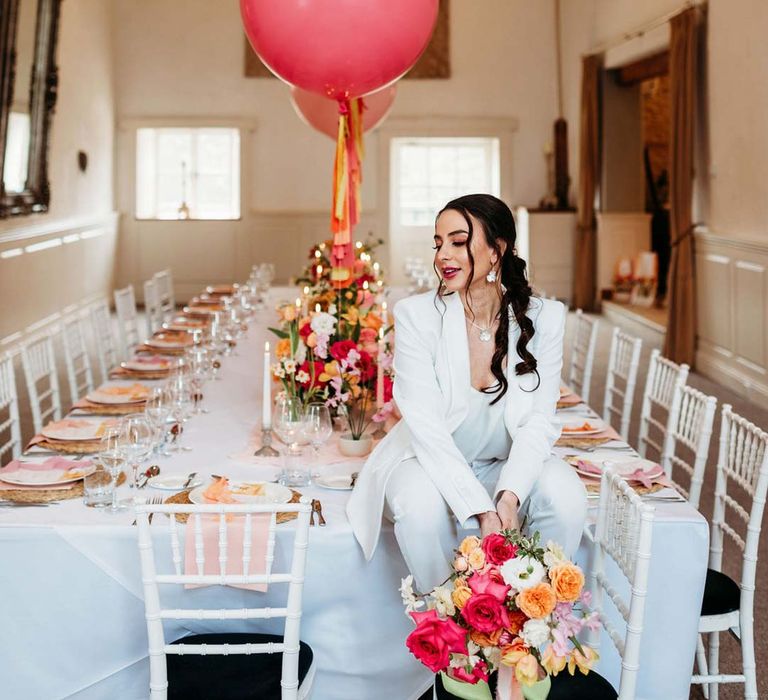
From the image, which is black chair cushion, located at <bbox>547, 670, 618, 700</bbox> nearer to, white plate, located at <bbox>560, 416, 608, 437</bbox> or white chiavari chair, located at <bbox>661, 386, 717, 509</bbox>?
white chiavari chair, located at <bbox>661, 386, 717, 509</bbox>

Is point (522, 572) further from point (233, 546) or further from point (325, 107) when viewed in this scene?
point (325, 107)

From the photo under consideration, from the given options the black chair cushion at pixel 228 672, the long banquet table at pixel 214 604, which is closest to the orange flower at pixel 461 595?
the black chair cushion at pixel 228 672

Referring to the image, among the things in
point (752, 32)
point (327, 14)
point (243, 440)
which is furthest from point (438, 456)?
point (752, 32)

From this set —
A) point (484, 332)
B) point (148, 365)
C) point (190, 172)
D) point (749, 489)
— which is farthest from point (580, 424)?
point (190, 172)

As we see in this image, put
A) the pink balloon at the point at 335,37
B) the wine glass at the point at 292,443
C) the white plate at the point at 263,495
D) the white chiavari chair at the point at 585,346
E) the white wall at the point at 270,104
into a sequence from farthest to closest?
the white wall at the point at 270,104 → the white chiavari chair at the point at 585,346 → the pink balloon at the point at 335,37 → the wine glass at the point at 292,443 → the white plate at the point at 263,495

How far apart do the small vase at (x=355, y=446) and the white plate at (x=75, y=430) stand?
0.82 meters

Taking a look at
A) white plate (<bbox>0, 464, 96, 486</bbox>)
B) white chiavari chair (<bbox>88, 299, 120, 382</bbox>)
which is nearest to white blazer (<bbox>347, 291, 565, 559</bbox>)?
white plate (<bbox>0, 464, 96, 486</bbox>)

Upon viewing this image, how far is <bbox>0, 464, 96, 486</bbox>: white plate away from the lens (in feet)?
9.29

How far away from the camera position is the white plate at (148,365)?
183 inches

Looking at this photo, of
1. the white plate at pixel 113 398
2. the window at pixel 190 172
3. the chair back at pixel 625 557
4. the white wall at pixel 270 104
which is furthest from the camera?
the window at pixel 190 172

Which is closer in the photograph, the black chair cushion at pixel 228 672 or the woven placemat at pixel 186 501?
the black chair cushion at pixel 228 672

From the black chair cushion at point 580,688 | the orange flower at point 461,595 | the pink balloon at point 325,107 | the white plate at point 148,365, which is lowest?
the black chair cushion at point 580,688

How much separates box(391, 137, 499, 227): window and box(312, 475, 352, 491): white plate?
10.9 metres

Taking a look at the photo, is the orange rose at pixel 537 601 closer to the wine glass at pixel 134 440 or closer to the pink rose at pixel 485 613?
the pink rose at pixel 485 613
